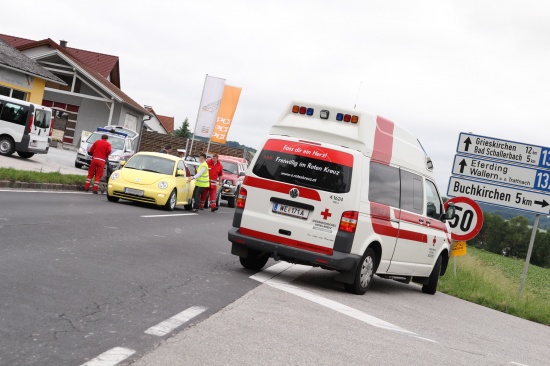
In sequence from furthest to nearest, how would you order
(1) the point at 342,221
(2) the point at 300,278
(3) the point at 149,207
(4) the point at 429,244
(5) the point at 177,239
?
(3) the point at 149,207, (5) the point at 177,239, (4) the point at 429,244, (2) the point at 300,278, (1) the point at 342,221

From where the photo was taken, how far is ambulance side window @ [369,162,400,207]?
11.4m

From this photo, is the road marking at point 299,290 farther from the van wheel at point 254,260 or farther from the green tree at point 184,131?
the green tree at point 184,131

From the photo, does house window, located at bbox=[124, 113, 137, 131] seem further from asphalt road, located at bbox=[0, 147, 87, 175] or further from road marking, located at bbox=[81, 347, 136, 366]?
road marking, located at bbox=[81, 347, 136, 366]

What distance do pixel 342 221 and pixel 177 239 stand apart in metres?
5.07

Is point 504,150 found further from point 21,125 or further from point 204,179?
point 21,125

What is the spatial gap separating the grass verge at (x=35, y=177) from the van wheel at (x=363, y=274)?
12.8 metres

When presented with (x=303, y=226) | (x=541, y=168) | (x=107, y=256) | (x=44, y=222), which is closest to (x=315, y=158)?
(x=303, y=226)

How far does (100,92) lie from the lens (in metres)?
58.0

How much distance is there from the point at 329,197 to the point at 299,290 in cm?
126

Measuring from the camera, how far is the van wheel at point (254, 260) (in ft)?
39.8

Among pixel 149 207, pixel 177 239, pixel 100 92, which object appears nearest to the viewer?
pixel 177 239

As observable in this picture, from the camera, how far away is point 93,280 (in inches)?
342

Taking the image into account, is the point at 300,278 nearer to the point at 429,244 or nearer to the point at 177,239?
the point at 429,244

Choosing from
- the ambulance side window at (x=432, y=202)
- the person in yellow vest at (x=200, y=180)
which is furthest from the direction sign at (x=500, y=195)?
the person in yellow vest at (x=200, y=180)
